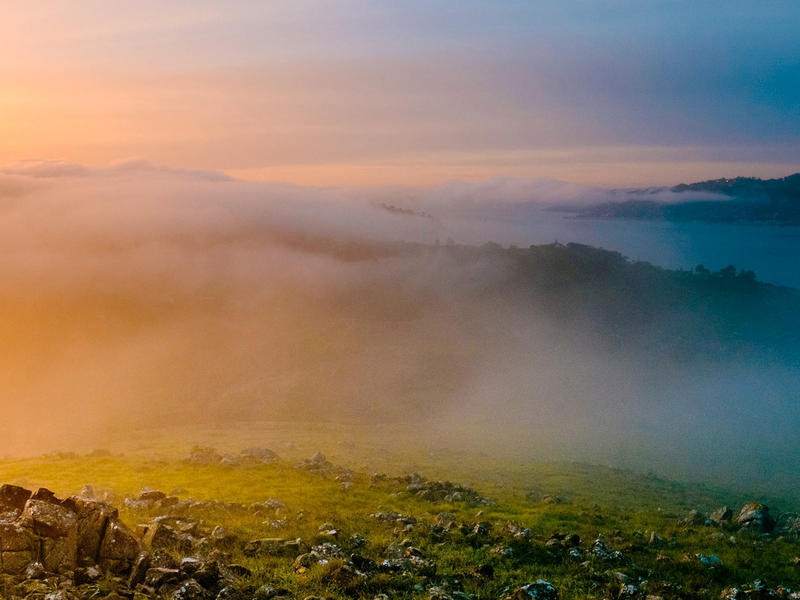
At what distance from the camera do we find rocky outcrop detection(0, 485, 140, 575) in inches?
874

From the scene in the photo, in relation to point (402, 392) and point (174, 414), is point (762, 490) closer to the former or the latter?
point (402, 392)

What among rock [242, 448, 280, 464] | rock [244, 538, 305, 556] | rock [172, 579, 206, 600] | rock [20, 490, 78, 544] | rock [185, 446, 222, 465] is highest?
rock [20, 490, 78, 544]

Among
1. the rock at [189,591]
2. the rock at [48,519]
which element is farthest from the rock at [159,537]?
the rock at [189,591]

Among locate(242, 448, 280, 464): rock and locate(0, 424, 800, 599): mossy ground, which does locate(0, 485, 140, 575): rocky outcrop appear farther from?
locate(242, 448, 280, 464): rock

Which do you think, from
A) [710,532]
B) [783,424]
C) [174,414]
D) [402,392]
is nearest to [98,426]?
[174,414]

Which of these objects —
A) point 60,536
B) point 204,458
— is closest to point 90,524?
point 60,536

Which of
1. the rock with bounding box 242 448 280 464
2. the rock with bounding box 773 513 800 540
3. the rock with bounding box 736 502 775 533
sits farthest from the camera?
the rock with bounding box 242 448 280 464

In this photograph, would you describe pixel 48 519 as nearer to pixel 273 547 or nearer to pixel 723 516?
pixel 273 547

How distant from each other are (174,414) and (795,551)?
14861 centimetres

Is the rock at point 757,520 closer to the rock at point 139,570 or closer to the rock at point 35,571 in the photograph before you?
the rock at point 139,570

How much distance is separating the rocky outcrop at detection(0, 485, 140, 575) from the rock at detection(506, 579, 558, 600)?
14.2 meters

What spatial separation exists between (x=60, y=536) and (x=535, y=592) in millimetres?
17343

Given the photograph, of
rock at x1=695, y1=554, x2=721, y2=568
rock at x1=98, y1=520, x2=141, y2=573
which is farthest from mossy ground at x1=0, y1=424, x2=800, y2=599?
rock at x1=98, y1=520, x2=141, y2=573

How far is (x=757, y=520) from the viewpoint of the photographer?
42094mm
